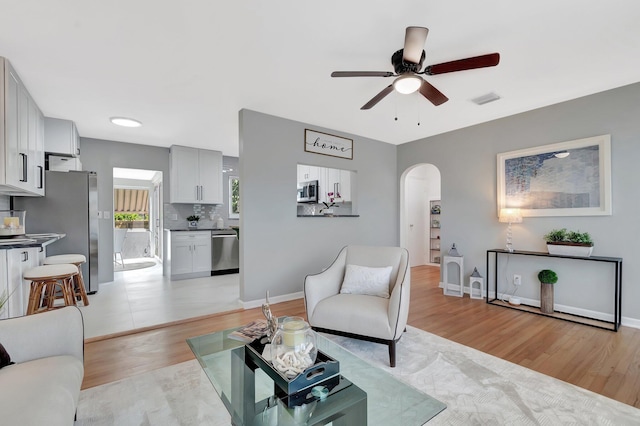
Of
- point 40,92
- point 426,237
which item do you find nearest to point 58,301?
point 40,92

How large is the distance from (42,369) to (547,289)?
4.43m

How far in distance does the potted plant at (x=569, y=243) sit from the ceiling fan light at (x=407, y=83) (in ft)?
8.46

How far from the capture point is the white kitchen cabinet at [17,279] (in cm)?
235

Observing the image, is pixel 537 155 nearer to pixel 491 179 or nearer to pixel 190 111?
pixel 491 179

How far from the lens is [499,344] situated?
2.54 meters

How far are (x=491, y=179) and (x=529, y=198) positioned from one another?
0.55 metres

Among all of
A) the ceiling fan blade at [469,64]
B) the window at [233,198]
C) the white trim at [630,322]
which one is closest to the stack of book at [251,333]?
the ceiling fan blade at [469,64]

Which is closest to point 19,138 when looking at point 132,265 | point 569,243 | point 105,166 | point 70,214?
point 70,214

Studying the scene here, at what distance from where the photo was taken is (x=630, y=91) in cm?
295

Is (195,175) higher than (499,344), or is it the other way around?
(195,175)

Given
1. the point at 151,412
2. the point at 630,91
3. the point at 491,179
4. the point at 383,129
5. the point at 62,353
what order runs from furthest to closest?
the point at 383,129, the point at 491,179, the point at 630,91, the point at 151,412, the point at 62,353

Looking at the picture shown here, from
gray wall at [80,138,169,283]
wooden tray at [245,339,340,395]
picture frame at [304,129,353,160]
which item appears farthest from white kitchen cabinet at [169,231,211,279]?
wooden tray at [245,339,340,395]

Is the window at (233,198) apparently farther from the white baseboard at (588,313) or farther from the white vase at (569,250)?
the white vase at (569,250)

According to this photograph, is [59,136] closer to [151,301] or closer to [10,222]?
[10,222]
